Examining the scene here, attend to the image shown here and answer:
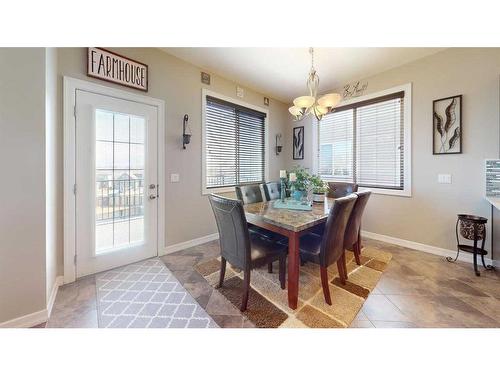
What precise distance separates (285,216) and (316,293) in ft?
2.64

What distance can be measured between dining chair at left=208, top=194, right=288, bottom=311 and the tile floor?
0.38m

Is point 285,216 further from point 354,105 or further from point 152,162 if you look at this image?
point 354,105

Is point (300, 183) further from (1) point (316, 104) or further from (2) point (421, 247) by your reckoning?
(2) point (421, 247)

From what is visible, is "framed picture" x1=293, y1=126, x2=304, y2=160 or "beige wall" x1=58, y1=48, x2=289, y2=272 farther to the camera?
"framed picture" x1=293, y1=126, x2=304, y2=160

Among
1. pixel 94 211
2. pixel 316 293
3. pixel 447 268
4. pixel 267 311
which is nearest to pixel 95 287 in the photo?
pixel 94 211

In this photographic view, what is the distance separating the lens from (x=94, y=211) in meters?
2.17

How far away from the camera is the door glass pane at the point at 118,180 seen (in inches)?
86.7

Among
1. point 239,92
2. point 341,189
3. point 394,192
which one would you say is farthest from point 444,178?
point 239,92

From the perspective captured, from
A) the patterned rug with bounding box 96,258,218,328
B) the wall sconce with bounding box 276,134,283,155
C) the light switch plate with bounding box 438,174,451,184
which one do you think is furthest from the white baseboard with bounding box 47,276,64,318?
the light switch plate with bounding box 438,174,451,184

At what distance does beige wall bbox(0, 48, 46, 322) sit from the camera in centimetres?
134

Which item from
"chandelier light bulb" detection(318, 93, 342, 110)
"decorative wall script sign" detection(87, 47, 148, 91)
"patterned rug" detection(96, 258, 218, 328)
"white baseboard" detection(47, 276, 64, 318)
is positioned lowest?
"patterned rug" detection(96, 258, 218, 328)

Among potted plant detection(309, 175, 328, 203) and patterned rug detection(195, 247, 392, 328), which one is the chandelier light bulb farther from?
patterned rug detection(195, 247, 392, 328)

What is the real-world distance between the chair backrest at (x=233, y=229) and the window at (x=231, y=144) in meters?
1.57

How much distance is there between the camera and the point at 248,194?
261 cm
